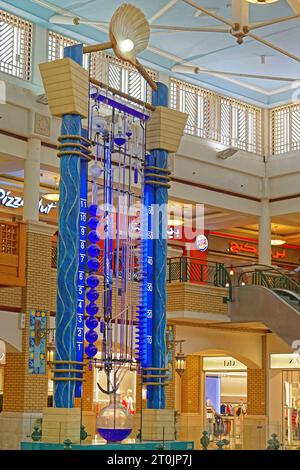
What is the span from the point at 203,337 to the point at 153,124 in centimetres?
1176

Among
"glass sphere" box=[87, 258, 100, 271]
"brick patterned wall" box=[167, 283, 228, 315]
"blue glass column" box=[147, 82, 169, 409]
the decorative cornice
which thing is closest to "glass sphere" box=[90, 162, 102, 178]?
"glass sphere" box=[87, 258, 100, 271]

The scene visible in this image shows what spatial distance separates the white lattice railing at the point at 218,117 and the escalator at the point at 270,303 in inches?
160

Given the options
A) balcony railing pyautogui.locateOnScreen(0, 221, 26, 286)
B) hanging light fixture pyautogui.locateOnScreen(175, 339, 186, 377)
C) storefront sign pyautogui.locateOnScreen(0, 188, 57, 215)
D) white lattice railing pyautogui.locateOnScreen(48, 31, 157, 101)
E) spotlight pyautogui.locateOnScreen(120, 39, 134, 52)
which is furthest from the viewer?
storefront sign pyautogui.locateOnScreen(0, 188, 57, 215)

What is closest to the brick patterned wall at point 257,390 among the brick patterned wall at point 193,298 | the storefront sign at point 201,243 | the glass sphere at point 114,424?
the brick patterned wall at point 193,298

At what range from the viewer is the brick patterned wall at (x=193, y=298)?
77.0 feet

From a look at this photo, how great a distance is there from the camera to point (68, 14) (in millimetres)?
21188

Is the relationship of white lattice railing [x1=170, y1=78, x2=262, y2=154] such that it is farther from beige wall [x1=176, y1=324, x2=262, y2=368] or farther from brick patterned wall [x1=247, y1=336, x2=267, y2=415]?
brick patterned wall [x1=247, y1=336, x2=267, y2=415]

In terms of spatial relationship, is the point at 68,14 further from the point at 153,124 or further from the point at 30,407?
the point at 30,407

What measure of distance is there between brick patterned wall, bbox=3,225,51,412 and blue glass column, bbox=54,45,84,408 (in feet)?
22.1

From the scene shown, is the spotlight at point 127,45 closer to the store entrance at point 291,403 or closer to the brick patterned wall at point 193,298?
the brick patterned wall at point 193,298

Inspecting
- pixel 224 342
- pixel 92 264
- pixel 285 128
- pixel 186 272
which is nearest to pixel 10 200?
pixel 186 272

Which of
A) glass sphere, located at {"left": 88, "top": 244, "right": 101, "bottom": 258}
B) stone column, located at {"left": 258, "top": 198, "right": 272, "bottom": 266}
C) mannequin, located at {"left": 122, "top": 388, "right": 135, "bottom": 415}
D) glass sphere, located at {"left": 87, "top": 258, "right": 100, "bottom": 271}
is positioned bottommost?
mannequin, located at {"left": 122, "top": 388, "right": 135, "bottom": 415}

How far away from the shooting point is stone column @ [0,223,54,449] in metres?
19.4

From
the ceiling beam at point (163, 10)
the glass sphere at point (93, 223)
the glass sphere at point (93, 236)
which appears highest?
the ceiling beam at point (163, 10)
